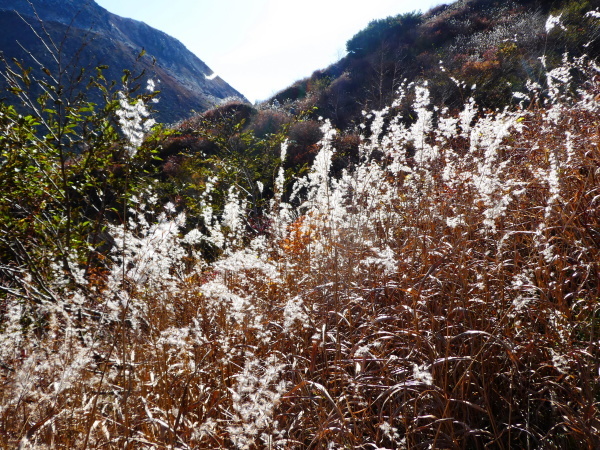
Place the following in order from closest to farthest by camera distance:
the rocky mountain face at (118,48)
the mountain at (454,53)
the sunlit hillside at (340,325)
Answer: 1. the sunlit hillside at (340,325)
2. the mountain at (454,53)
3. the rocky mountain face at (118,48)

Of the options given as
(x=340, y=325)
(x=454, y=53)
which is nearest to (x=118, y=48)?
(x=454, y=53)

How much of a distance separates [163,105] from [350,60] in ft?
66.1

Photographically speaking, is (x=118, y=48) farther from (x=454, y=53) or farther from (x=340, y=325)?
(x=340, y=325)

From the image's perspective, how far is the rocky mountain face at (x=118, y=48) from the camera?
1193 inches

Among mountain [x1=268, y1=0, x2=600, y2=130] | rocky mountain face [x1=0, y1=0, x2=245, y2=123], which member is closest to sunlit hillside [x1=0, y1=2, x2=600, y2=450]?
mountain [x1=268, y1=0, x2=600, y2=130]

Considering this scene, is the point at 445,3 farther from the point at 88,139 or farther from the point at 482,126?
the point at 88,139

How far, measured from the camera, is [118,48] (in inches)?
1232

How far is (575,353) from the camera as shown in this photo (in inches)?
46.6

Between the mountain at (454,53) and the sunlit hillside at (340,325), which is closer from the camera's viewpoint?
the sunlit hillside at (340,325)

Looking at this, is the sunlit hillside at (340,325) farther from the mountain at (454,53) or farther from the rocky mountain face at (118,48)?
the rocky mountain face at (118,48)

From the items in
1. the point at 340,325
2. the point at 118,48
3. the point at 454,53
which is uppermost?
the point at 454,53

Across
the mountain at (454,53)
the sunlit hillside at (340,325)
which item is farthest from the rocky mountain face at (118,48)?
the sunlit hillside at (340,325)

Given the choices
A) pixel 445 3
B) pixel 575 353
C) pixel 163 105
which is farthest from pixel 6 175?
pixel 163 105

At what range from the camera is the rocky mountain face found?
3030cm
